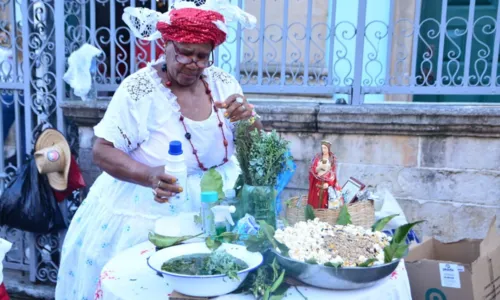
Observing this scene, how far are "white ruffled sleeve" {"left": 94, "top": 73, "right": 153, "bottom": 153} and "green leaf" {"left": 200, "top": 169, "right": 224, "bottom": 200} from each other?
424 mm

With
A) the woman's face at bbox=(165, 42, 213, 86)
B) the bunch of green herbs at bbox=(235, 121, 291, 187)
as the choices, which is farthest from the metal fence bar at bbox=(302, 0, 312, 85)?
the bunch of green herbs at bbox=(235, 121, 291, 187)

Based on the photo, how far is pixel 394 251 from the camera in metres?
1.55

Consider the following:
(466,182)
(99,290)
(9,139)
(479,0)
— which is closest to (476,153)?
(466,182)

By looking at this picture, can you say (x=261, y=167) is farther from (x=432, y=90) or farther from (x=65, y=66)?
(x=65, y=66)

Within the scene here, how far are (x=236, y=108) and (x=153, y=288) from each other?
2.89ft

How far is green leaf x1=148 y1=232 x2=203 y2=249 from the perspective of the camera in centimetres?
174

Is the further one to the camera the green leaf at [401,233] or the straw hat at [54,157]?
the straw hat at [54,157]

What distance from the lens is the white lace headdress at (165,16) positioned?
205 centimetres

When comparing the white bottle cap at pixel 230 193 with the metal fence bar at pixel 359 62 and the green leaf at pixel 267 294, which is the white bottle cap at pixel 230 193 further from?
the metal fence bar at pixel 359 62

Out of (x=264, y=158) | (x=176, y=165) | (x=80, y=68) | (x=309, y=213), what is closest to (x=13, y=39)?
(x=80, y=68)

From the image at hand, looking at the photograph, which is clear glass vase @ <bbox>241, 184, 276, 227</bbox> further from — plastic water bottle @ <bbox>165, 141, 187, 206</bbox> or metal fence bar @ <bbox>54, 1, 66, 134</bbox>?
metal fence bar @ <bbox>54, 1, 66, 134</bbox>

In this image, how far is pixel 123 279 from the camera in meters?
1.63

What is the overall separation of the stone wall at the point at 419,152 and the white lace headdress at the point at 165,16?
121 cm

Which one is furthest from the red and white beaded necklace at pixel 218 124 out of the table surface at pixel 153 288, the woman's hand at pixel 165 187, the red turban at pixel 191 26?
the table surface at pixel 153 288
